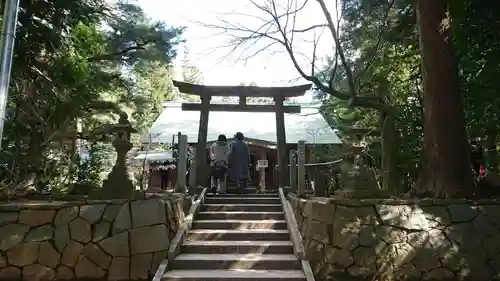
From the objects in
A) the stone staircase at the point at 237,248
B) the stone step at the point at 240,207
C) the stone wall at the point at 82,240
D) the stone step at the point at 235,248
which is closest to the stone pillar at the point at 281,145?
the stone step at the point at 240,207

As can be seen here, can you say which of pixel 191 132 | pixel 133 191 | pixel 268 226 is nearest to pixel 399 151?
pixel 268 226

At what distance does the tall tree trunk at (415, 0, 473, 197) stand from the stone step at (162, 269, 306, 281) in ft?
7.43

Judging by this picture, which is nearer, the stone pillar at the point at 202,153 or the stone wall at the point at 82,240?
the stone wall at the point at 82,240

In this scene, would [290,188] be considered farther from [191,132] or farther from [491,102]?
[191,132]

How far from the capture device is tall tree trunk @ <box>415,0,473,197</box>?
5.79m

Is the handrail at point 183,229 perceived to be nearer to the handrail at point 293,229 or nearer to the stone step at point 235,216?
the stone step at point 235,216

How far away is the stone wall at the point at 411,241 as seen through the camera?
5.20 meters

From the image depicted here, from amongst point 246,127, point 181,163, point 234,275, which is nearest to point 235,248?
point 234,275

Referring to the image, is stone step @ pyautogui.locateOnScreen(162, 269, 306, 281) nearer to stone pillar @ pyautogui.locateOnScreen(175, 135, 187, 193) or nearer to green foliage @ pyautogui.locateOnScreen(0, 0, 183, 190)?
stone pillar @ pyautogui.locateOnScreen(175, 135, 187, 193)

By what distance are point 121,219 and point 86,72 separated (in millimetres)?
2870

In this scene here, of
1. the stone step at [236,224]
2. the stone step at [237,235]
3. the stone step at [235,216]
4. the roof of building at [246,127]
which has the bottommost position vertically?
the stone step at [237,235]

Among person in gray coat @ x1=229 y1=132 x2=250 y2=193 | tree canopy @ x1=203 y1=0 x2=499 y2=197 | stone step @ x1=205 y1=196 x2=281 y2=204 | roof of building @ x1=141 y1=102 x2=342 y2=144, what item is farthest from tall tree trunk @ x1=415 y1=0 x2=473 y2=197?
roof of building @ x1=141 y1=102 x2=342 y2=144

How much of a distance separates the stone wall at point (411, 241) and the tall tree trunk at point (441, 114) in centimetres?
45

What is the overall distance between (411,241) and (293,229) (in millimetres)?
1712
